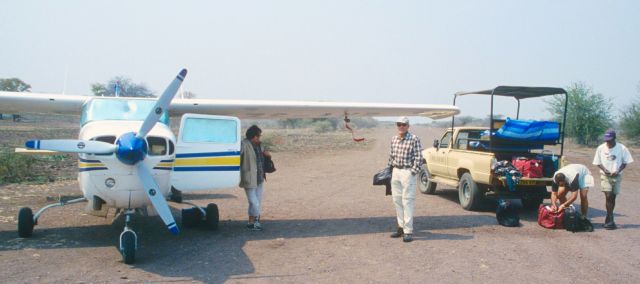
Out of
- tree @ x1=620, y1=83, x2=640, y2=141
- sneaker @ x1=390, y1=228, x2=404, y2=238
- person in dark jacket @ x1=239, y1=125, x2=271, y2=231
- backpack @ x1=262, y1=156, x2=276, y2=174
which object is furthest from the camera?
tree @ x1=620, y1=83, x2=640, y2=141

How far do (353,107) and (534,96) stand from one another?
193 inches

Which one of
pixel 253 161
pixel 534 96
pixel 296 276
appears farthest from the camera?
pixel 534 96

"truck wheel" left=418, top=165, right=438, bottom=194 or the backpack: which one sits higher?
the backpack

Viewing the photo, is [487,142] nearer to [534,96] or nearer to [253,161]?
[534,96]

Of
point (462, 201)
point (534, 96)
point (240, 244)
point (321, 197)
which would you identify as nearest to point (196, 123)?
point (240, 244)

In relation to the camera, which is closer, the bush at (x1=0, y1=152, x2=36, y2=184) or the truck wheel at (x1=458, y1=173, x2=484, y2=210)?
the truck wheel at (x1=458, y1=173, x2=484, y2=210)

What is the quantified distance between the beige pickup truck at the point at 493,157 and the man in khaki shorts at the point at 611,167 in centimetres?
95

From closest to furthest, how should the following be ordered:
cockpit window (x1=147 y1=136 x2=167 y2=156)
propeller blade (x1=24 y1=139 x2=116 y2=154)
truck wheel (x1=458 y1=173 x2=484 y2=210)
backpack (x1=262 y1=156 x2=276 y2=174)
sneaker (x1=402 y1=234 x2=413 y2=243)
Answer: propeller blade (x1=24 y1=139 x2=116 y2=154)
cockpit window (x1=147 y1=136 x2=167 y2=156)
sneaker (x1=402 y1=234 x2=413 y2=243)
backpack (x1=262 y1=156 x2=276 y2=174)
truck wheel (x1=458 y1=173 x2=484 y2=210)

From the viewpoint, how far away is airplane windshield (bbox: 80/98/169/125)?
6.77 metres

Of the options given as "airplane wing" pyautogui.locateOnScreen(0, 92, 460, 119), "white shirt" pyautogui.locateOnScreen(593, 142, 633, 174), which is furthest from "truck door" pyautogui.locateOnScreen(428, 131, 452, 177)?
"white shirt" pyautogui.locateOnScreen(593, 142, 633, 174)

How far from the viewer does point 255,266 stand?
18.4ft

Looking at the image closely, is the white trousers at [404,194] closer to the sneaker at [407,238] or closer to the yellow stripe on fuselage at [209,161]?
the sneaker at [407,238]

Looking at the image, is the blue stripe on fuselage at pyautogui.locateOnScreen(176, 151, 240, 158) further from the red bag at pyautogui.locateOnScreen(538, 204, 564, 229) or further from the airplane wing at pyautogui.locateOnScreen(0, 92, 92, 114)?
the red bag at pyautogui.locateOnScreen(538, 204, 564, 229)

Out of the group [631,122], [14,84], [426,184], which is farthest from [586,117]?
[14,84]
